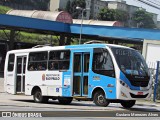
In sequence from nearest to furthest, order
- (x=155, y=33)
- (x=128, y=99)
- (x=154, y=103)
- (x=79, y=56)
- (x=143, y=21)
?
(x=128, y=99) → (x=79, y=56) → (x=154, y=103) → (x=155, y=33) → (x=143, y=21)

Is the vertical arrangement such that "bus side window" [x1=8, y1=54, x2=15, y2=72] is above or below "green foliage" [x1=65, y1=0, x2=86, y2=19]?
below

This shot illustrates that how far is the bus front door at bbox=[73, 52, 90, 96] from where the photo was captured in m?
19.4

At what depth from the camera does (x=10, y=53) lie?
974 inches

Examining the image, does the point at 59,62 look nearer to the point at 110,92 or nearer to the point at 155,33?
the point at 110,92

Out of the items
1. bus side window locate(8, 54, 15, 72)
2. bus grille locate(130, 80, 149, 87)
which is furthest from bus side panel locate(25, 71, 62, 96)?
bus grille locate(130, 80, 149, 87)

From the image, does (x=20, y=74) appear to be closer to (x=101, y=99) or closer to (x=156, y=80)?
(x=101, y=99)

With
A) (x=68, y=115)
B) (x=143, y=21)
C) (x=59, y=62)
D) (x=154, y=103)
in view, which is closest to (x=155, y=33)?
(x=154, y=103)

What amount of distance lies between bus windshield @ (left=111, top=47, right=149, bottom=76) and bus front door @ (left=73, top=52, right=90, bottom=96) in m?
1.62

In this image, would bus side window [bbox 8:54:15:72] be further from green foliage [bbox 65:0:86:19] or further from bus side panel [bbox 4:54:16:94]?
green foliage [bbox 65:0:86:19]

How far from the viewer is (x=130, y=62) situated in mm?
18562

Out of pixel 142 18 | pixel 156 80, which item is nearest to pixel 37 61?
pixel 156 80

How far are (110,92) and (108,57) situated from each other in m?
1.51

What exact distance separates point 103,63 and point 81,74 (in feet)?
4.76

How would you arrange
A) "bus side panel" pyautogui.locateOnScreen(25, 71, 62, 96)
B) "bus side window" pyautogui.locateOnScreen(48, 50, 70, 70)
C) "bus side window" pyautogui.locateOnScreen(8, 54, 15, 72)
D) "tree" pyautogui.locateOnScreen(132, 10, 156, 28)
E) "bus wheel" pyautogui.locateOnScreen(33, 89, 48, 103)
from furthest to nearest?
"tree" pyautogui.locateOnScreen(132, 10, 156, 28) < "bus side window" pyautogui.locateOnScreen(8, 54, 15, 72) < "bus wheel" pyautogui.locateOnScreen(33, 89, 48, 103) < "bus side panel" pyautogui.locateOnScreen(25, 71, 62, 96) < "bus side window" pyautogui.locateOnScreen(48, 50, 70, 70)
